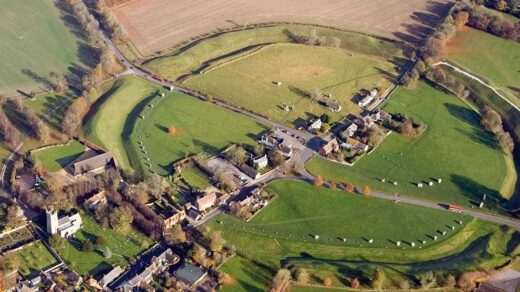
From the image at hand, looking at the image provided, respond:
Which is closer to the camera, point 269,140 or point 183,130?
point 269,140

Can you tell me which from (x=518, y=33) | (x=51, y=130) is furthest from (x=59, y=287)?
(x=518, y=33)

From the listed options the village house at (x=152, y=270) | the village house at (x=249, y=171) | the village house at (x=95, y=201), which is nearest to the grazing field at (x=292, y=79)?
the village house at (x=249, y=171)

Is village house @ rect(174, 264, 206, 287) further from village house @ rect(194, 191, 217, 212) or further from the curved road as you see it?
village house @ rect(194, 191, 217, 212)

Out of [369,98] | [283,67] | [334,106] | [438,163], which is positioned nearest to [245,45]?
[283,67]

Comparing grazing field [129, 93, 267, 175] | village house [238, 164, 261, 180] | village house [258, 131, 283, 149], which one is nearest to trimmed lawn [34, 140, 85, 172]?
grazing field [129, 93, 267, 175]

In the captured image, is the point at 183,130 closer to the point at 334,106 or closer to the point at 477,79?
the point at 334,106
